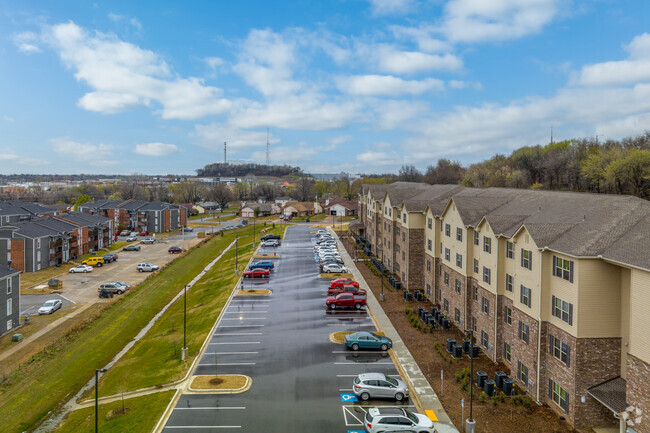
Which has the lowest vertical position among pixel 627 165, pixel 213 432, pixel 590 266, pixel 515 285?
pixel 213 432

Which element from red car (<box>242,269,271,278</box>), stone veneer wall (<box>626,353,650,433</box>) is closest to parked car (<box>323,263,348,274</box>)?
red car (<box>242,269,271,278</box>)

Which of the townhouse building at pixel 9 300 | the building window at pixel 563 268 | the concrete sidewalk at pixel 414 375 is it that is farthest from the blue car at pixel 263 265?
the building window at pixel 563 268

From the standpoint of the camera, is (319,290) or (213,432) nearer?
(213,432)

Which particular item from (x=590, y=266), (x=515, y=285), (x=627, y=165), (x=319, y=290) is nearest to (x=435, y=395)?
(x=515, y=285)

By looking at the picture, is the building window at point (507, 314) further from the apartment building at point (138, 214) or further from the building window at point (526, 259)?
the apartment building at point (138, 214)

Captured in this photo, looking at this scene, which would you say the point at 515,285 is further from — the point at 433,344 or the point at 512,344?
the point at 433,344

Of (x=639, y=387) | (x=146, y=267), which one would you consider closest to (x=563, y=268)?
(x=639, y=387)
